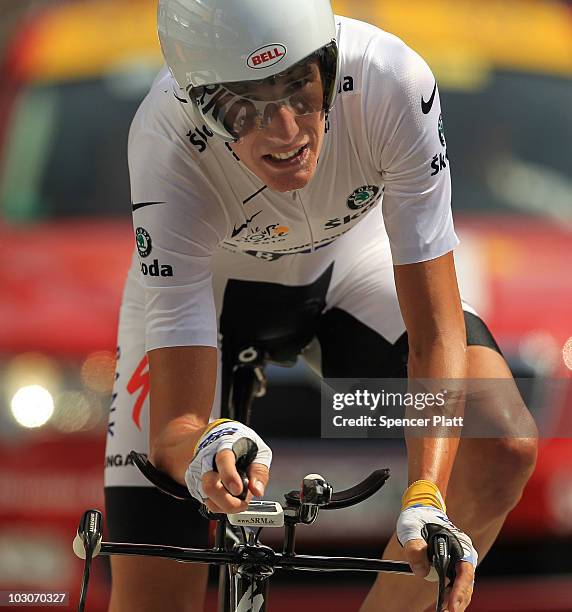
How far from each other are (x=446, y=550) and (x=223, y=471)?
1.41 ft

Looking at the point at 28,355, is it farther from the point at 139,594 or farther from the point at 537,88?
the point at 537,88

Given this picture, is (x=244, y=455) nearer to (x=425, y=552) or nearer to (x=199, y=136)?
(x=425, y=552)

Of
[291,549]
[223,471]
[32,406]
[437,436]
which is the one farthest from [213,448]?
[32,406]

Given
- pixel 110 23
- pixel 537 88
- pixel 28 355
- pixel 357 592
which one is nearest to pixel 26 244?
pixel 28 355

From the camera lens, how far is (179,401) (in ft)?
10.6

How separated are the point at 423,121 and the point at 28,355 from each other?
1.74 m

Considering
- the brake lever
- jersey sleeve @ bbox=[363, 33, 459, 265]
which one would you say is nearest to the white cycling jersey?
jersey sleeve @ bbox=[363, 33, 459, 265]

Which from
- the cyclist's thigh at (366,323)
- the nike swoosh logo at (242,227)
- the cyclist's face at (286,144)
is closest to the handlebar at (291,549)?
the cyclist's face at (286,144)

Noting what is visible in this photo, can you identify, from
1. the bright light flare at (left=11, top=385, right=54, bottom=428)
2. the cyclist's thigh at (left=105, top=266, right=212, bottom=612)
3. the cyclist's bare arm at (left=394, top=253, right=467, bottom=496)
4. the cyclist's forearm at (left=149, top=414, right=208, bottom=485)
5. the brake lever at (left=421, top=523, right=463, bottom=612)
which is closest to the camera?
the brake lever at (left=421, top=523, right=463, bottom=612)

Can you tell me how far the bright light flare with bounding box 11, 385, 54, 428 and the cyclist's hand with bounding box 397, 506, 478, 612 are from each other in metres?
1.85

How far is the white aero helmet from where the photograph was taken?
2.93m

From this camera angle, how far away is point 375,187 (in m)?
3.45

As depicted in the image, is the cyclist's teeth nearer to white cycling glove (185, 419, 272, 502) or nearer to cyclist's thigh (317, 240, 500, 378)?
white cycling glove (185, 419, 272, 502)

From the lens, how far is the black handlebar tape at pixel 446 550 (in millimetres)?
2678
